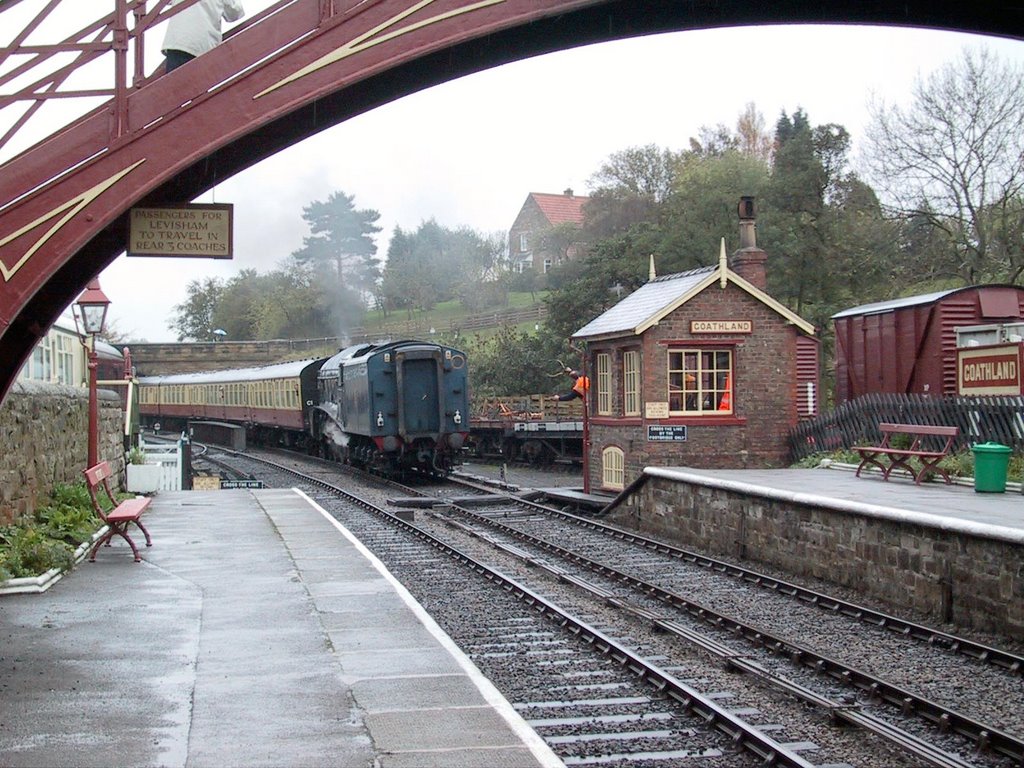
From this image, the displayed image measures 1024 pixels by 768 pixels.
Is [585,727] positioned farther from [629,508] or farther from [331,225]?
[331,225]

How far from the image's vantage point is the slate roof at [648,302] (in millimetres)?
19359

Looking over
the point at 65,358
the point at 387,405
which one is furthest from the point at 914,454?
the point at 65,358

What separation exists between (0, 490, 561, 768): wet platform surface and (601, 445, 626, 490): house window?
8313mm

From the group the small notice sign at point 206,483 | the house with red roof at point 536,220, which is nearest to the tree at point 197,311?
the house with red roof at point 536,220

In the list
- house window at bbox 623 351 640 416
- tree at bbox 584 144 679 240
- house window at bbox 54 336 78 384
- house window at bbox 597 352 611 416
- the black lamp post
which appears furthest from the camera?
tree at bbox 584 144 679 240

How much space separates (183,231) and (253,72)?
107cm

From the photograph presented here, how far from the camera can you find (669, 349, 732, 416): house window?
63.5 feet

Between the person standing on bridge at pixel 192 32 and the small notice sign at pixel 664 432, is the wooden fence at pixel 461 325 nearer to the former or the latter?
the small notice sign at pixel 664 432

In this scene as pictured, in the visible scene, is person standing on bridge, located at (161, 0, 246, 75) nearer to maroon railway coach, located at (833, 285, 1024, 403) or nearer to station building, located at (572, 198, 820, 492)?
station building, located at (572, 198, 820, 492)

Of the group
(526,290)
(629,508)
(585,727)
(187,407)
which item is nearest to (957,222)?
(629,508)

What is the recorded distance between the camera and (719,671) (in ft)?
28.4

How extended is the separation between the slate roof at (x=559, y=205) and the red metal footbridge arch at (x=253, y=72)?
75.1m

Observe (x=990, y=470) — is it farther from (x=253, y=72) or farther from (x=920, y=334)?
(x=253, y=72)

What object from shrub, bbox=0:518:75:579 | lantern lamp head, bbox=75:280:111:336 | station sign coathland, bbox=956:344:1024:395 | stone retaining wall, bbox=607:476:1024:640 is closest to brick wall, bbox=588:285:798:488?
stone retaining wall, bbox=607:476:1024:640
